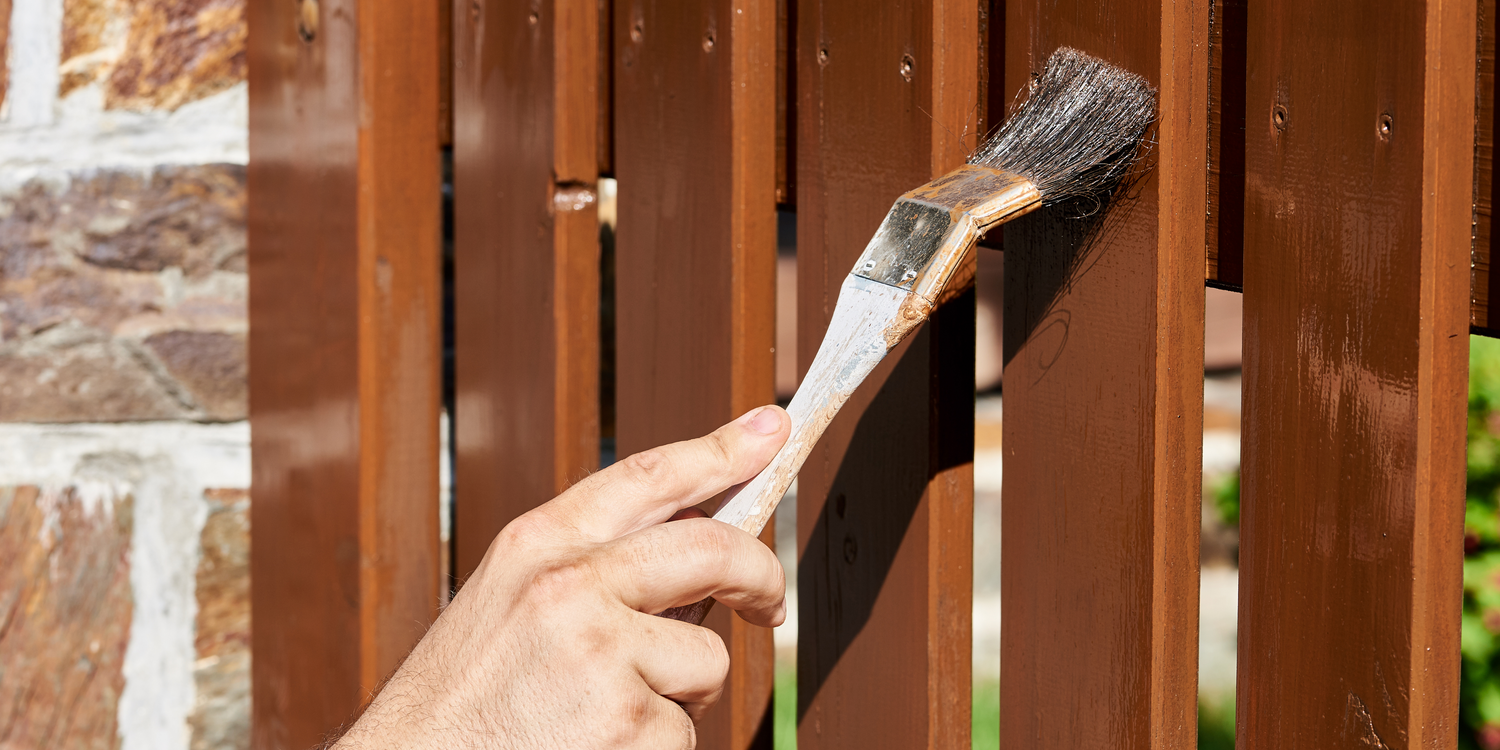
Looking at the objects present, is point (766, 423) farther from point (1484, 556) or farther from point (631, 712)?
point (1484, 556)

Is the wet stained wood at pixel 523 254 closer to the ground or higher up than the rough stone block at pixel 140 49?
closer to the ground

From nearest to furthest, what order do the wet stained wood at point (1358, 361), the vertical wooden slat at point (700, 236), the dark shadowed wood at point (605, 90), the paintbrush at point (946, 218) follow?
1. the wet stained wood at point (1358, 361)
2. the paintbrush at point (946, 218)
3. the vertical wooden slat at point (700, 236)
4. the dark shadowed wood at point (605, 90)

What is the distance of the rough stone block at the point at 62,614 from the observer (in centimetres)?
169

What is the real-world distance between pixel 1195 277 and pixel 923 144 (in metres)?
0.26

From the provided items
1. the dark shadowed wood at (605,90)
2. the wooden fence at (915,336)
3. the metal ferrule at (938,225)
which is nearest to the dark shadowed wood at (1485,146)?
the wooden fence at (915,336)

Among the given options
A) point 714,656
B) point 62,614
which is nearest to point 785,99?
point 714,656

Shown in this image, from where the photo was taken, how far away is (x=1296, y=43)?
79cm

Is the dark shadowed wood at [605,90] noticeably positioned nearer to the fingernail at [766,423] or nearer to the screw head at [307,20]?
the screw head at [307,20]

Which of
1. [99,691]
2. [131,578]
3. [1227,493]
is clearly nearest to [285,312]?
[131,578]

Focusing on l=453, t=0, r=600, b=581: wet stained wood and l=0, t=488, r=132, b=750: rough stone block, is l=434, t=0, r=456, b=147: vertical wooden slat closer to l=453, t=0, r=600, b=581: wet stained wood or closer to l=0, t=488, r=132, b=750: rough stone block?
l=453, t=0, r=600, b=581: wet stained wood

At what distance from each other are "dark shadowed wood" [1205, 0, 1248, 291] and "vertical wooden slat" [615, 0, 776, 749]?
0.44 meters

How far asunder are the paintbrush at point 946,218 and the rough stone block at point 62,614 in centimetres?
128

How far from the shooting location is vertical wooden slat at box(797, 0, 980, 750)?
100 cm

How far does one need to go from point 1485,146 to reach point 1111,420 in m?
0.31
